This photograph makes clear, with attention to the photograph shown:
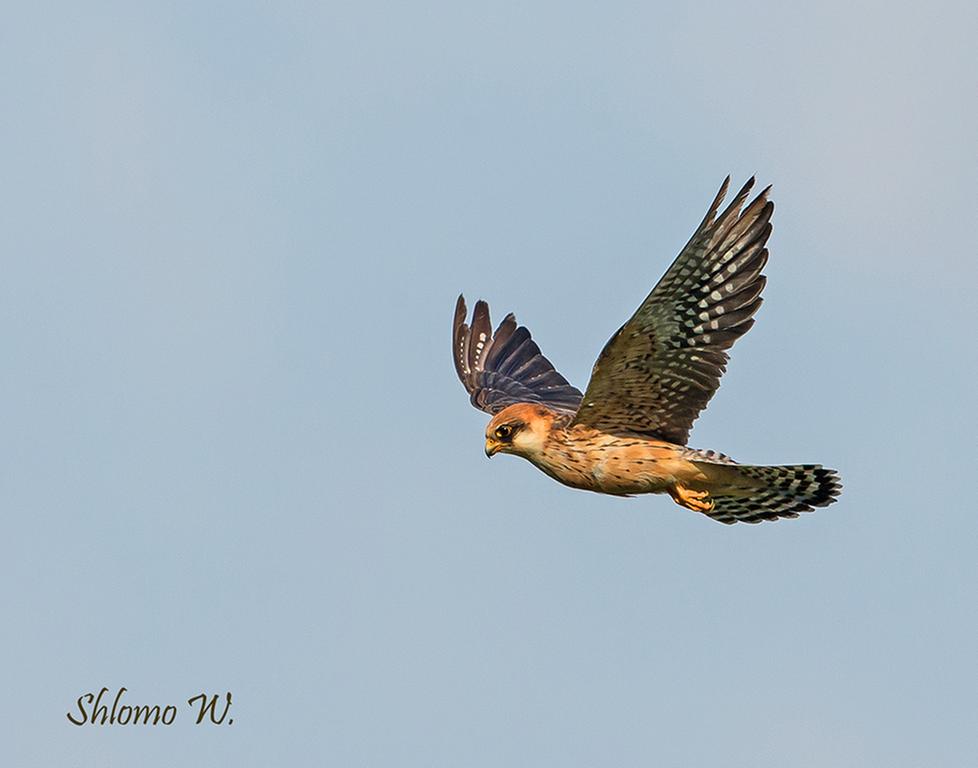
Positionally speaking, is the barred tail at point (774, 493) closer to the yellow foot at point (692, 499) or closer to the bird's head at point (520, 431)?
the yellow foot at point (692, 499)

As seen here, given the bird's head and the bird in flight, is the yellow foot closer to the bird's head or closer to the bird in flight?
the bird in flight

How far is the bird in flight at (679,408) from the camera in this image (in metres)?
15.3

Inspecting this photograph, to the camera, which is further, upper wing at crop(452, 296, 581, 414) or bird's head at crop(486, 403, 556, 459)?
upper wing at crop(452, 296, 581, 414)

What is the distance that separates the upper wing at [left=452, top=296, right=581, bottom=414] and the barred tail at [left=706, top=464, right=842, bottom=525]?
3656mm

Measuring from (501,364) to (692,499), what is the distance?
15.6 feet

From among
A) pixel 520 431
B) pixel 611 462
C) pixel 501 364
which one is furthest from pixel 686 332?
pixel 501 364

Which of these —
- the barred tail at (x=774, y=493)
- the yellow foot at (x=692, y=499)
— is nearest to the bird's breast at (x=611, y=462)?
the yellow foot at (x=692, y=499)

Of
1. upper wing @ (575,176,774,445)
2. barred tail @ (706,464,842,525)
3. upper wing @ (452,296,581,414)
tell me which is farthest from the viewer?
upper wing @ (452,296,581,414)

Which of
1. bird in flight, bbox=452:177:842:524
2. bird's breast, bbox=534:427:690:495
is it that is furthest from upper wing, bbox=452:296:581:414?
bird's breast, bbox=534:427:690:495

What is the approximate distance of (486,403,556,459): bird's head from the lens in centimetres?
1658

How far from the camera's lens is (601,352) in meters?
15.8

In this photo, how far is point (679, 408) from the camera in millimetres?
16297

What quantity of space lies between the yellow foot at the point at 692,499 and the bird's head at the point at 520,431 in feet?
3.88

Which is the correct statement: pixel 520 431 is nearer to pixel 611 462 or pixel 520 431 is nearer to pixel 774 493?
pixel 611 462
